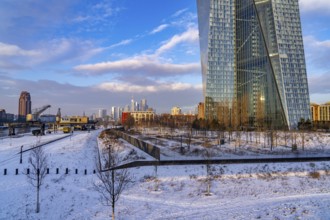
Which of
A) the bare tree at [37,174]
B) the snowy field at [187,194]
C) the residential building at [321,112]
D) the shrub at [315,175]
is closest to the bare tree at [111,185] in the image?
the snowy field at [187,194]

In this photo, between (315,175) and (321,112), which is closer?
(315,175)

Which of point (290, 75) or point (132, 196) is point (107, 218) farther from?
point (290, 75)

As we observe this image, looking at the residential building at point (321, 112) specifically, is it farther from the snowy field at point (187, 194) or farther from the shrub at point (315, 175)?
the shrub at point (315, 175)

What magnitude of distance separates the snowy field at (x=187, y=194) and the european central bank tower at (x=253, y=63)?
161ft

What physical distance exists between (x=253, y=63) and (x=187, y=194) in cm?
9283

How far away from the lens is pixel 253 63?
4013 inches

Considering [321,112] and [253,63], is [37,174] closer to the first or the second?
[253,63]

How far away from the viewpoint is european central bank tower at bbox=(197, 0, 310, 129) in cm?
8569

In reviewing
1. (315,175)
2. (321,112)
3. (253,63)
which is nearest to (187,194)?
(315,175)

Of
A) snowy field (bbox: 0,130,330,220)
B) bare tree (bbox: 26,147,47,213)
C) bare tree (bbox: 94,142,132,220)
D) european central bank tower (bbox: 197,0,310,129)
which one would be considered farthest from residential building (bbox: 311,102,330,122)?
bare tree (bbox: 26,147,47,213)

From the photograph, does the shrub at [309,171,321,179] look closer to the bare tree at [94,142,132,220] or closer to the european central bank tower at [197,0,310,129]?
the bare tree at [94,142,132,220]

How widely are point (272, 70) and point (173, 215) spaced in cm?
8568

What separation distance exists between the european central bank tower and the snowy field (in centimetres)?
4922

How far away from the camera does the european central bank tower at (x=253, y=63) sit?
8569 centimetres
